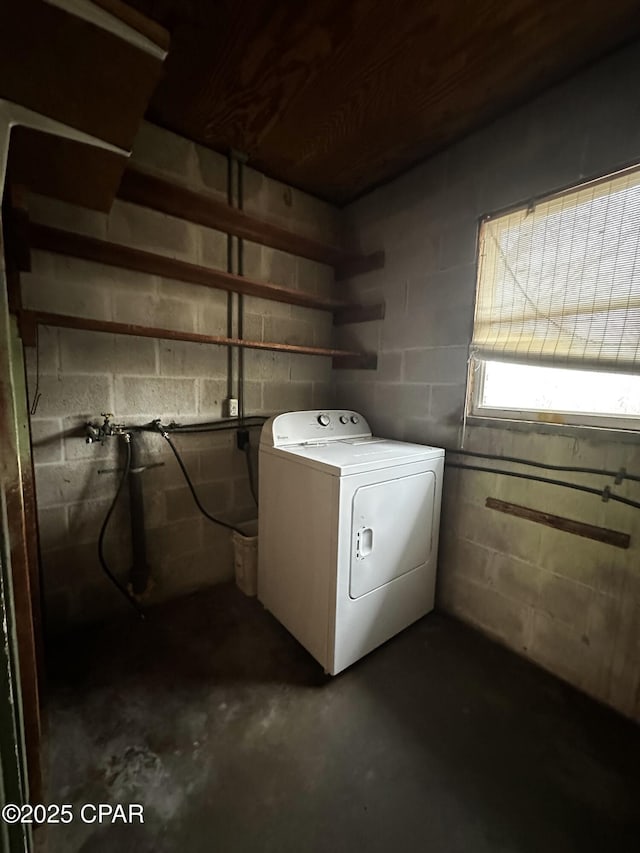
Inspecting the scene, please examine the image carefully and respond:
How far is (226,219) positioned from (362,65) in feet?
2.91

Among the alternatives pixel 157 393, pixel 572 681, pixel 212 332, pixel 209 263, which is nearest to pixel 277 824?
pixel 572 681

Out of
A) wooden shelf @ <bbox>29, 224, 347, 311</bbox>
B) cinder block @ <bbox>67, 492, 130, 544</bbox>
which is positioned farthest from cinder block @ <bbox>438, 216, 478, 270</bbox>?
cinder block @ <bbox>67, 492, 130, 544</bbox>

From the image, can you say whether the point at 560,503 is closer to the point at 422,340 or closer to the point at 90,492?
the point at 422,340

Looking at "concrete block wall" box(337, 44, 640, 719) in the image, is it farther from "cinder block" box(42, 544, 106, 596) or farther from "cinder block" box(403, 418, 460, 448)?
"cinder block" box(42, 544, 106, 596)

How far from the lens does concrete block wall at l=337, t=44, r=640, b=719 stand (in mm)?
1313

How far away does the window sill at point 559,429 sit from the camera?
4.22ft

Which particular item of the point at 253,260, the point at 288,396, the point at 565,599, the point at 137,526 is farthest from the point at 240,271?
the point at 565,599

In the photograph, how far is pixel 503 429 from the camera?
5.32 feet

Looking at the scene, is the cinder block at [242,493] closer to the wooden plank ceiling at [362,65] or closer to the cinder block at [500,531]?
the cinder block at [500,531]

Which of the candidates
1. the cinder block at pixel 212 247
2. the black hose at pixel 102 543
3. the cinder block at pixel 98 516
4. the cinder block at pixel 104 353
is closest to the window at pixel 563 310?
the cinder block at pixel 212 247

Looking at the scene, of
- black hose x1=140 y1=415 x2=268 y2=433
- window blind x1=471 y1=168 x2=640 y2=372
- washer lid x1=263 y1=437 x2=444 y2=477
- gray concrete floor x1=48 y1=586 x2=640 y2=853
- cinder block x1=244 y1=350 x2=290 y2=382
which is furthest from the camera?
cinder block x1=244 y1=350 x2=290 y2=382

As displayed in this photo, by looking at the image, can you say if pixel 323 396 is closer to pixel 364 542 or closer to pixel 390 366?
pixel 390 366

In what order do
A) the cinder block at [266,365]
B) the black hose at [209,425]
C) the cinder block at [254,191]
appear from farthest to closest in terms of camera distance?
the cinder block at [266,365] → the cinder block at [254,191] → the black hose at [209,425]

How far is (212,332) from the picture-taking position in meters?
1.95
